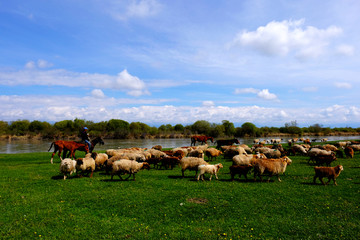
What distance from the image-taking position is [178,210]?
7672mm

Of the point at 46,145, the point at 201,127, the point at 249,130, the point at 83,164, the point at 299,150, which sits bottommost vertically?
the point at 46,145

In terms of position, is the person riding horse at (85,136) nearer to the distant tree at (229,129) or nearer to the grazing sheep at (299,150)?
the grazing sheep at (299,150)

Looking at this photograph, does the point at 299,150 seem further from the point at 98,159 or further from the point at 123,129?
the point at 123,129

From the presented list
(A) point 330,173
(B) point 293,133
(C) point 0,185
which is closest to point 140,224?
(C) point 0,185

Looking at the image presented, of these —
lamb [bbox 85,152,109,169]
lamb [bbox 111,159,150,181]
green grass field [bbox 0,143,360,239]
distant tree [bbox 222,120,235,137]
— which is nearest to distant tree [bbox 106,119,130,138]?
distant tree [bbox 222,120,235,137]

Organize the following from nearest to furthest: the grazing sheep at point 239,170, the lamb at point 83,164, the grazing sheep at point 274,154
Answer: the grazing sheep at point 239,170, the lamb at point 83,164, the grazing sheep at point 274,154

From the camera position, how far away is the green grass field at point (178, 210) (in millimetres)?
6133

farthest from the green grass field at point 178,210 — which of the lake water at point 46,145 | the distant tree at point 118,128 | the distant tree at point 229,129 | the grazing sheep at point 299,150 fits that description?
the distant tree at point 229,129

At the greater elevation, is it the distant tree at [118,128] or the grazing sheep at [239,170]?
the distant tree at [118,128]

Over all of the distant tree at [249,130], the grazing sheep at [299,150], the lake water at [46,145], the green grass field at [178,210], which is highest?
the distant tree at [249,130]

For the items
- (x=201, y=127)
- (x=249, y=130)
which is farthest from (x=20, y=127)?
(x=249, y=130)

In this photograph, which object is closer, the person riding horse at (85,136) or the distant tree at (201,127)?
the person riding horse at (85,136)

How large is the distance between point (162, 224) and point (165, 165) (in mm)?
9739

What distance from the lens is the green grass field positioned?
613 cm
